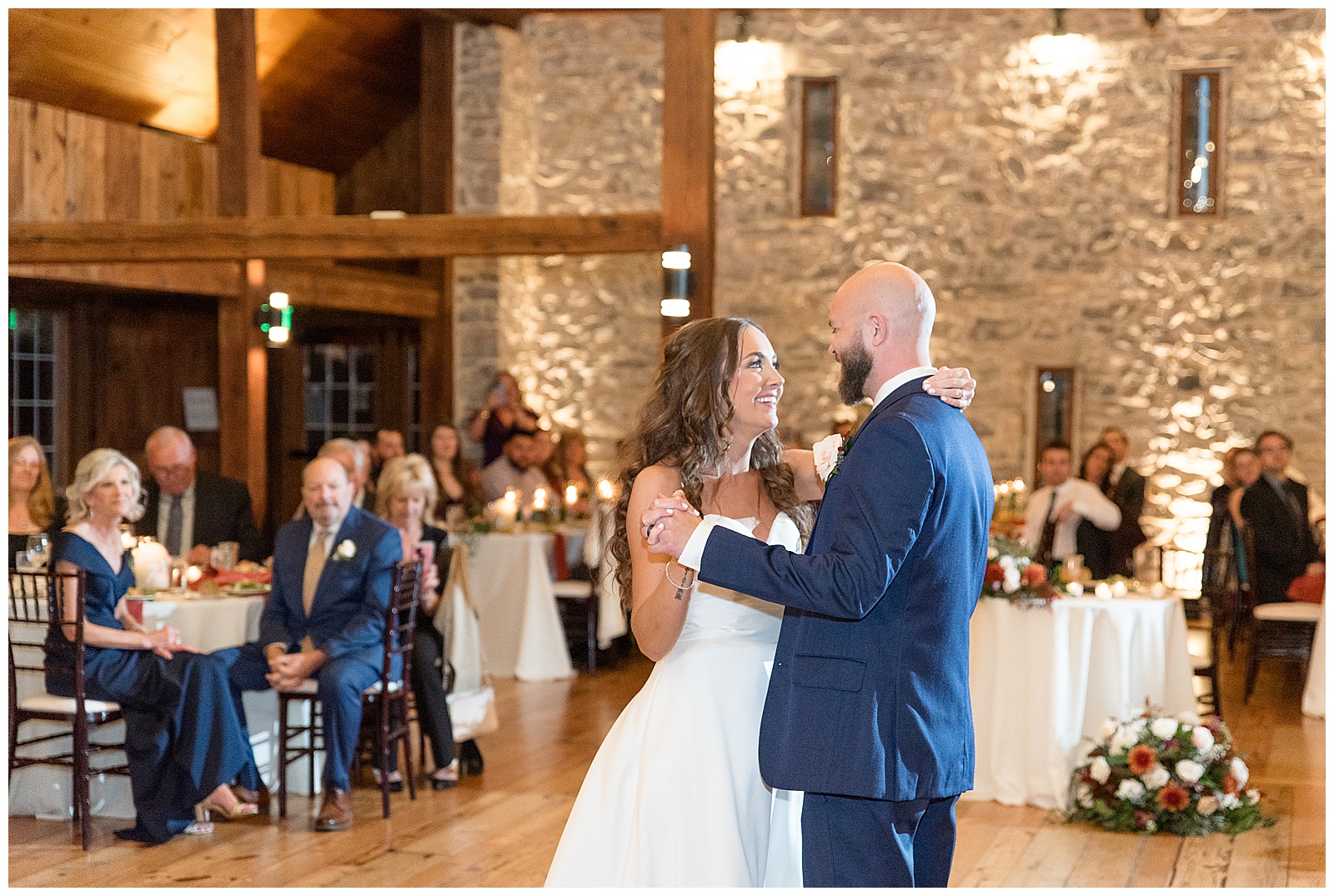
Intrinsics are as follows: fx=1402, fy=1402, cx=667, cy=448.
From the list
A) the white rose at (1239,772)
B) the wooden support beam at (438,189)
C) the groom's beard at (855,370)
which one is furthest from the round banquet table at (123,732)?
the wooden support beam at (438,189)

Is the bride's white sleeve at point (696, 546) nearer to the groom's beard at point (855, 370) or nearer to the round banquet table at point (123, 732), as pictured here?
the groom's beard at point (855, 370)

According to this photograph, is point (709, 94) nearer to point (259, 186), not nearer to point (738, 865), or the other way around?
point (259, 186)

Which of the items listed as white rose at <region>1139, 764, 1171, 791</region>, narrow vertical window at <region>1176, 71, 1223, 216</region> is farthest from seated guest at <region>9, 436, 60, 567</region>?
narrow vertical window at <region>1176, 71, 1223, 216</region>

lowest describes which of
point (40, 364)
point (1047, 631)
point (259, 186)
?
point (1047, 631)

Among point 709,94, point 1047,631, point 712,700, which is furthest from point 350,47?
point 712,700

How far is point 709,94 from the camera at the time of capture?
727 cm

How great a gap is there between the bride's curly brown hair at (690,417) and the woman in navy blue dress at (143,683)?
263cm

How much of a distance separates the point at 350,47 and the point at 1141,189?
6.50 meters

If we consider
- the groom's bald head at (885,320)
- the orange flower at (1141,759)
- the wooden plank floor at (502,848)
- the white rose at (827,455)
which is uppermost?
the groom's bald head at (885,320)

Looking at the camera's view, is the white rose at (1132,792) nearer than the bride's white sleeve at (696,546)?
No

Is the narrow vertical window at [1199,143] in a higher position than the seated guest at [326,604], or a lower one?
higher

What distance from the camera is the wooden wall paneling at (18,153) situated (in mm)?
8789

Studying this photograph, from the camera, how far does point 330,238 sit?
827 cm

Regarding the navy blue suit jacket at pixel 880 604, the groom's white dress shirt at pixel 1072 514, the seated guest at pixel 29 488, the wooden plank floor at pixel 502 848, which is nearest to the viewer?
the navy blue suit jacket at pixel 880 604
